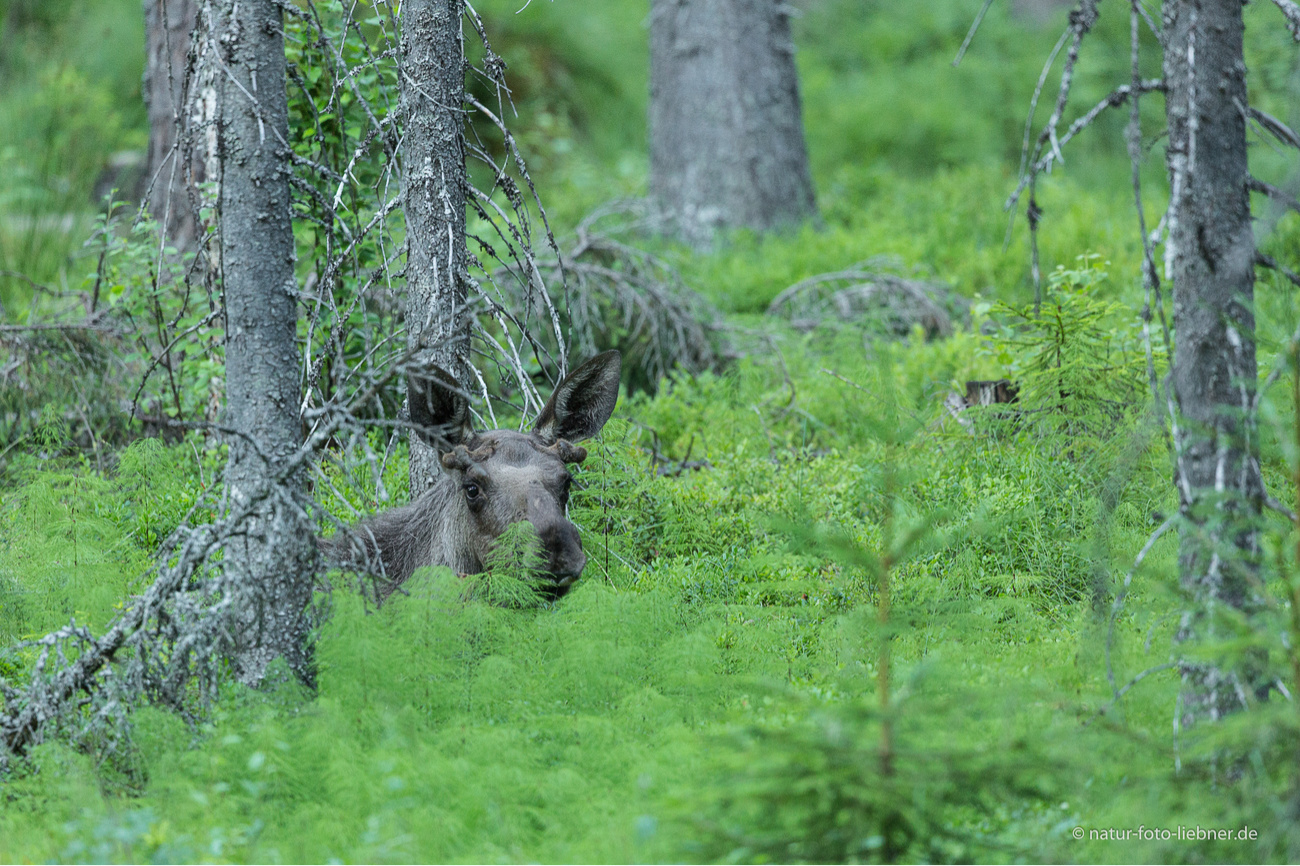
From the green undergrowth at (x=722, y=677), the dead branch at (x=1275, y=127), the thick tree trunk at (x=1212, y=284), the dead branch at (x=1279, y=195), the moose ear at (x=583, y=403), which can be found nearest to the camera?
the green undergrowth at (x=722, y=677)

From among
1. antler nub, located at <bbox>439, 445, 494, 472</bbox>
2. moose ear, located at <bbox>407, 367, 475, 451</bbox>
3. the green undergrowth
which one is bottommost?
the green undergrowth

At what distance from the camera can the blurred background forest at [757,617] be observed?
12.1 ft

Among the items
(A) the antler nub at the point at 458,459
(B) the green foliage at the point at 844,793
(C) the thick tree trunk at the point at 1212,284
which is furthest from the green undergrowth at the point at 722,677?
(A) the antler nub at the point at 458,459

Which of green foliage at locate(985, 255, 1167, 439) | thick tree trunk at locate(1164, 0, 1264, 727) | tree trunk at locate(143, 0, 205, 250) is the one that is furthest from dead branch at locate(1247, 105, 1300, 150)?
tree trunk at locate(143, 0, 205, 250)

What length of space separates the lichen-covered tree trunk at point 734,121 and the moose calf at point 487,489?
7.90m

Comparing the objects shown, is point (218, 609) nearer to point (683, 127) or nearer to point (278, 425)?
point (278, 425)

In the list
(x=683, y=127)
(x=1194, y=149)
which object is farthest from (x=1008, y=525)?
(x=683, y=127)

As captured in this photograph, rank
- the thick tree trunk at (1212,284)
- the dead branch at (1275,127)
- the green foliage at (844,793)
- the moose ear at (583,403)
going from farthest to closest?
the moose ear at (583,403) < the dead branch at (1275,127) < the thick tree trunk at (1212,284) < the green foliage at (844,793)

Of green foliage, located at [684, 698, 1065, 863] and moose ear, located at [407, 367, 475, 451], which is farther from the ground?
moose ear, located at [407, 367, 475, 451]

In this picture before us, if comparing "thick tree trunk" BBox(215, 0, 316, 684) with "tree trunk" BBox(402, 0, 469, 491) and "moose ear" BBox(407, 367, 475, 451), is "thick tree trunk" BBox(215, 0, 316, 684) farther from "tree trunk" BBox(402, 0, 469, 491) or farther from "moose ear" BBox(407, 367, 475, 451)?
"tree trunk" BBox(402, 0, 469, 491)

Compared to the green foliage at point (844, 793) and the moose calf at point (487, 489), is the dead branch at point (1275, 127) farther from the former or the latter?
the moose calf at point (487, 489)

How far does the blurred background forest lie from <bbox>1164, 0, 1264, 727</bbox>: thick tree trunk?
0.18 metres

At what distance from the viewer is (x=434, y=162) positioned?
21.4 ft

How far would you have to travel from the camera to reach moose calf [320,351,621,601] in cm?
571
